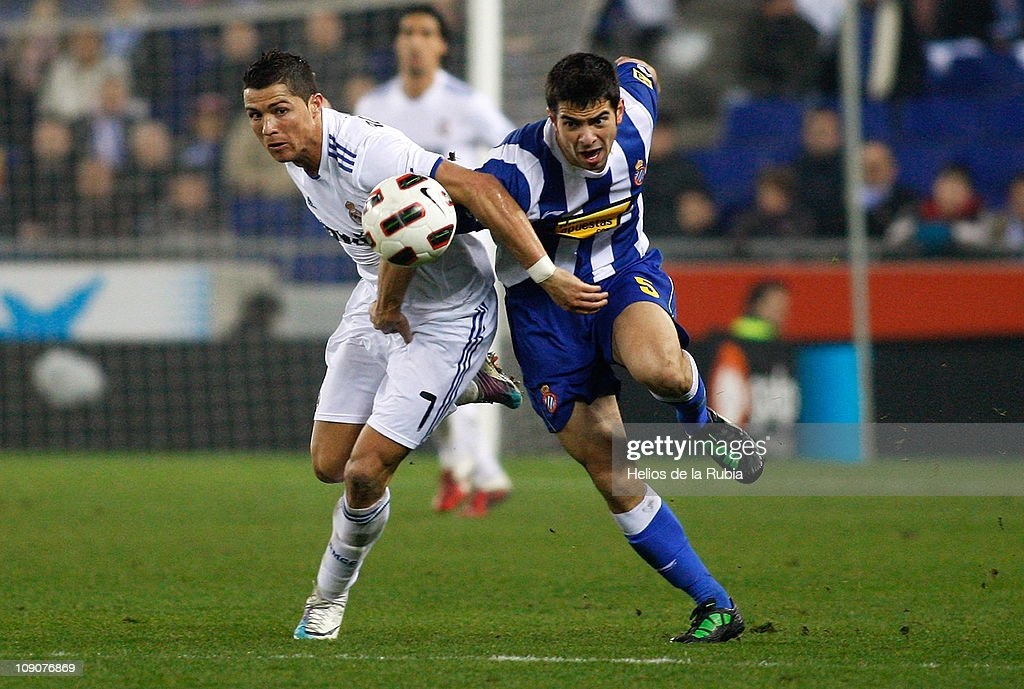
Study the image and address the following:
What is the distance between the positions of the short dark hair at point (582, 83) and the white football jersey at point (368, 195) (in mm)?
468

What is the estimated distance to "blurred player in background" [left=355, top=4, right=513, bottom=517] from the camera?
28.6 feet

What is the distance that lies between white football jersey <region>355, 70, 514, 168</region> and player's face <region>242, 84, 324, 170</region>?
12.0 feet

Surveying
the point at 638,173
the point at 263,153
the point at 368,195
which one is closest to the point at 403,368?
the point at 368,195

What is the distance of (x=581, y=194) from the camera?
523cm

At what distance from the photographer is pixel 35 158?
13.2 metres

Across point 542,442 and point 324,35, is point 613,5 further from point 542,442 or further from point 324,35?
point 542,442

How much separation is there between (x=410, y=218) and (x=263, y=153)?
28.0ft

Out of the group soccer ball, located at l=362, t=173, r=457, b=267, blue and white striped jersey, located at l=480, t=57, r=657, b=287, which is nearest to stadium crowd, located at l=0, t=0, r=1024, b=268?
blue and white striped jersey, located at l=480, t=57, r=657, b=287

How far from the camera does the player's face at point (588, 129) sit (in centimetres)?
491

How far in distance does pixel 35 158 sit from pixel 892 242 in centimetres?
740

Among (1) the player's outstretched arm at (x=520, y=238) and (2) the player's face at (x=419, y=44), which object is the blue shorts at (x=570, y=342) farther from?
(2) the player's face at (x=419, y=44)

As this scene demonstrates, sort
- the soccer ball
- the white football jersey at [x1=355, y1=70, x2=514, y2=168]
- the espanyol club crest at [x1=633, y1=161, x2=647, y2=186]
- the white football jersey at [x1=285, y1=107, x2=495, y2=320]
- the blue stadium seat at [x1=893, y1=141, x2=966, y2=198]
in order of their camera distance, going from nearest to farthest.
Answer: the soccer ball
the white football jersey at [x1=285, y1=107, x2=495, y2=320]
the espanyol club crest at [x1=633, y1=161, x2=647, y2=186]
the white football jersey at [x1=355, y1=70, x2=514, y2=168]
the blue stadium seat at [x1=893, y1=141, x2=966, y2=198]

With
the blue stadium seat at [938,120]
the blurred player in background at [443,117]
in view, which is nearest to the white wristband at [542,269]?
the blurred player in background at [443,117]

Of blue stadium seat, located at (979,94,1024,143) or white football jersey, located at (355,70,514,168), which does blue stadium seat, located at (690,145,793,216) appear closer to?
blue stadium seat, located at (979,94,1024,143)
